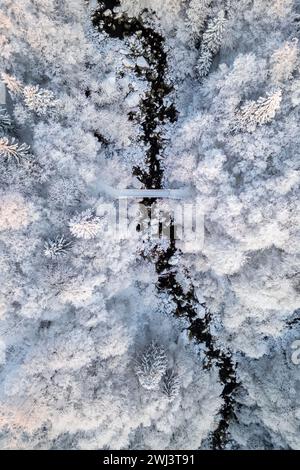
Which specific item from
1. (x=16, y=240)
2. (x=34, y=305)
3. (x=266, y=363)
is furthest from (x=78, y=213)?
(x=266, y=363)

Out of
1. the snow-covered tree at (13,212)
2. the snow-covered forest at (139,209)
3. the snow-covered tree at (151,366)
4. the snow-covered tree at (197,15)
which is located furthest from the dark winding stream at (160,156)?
the snow-covered tree at (13,212)

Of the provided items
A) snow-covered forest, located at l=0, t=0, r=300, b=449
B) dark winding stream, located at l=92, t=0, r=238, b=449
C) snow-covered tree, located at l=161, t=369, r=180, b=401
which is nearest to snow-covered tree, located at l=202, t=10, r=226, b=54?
snow-covered forest, located at l=0, t=0, r=300, b=449

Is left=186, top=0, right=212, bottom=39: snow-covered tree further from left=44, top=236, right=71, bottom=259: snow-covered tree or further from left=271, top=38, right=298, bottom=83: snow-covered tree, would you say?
left=44, top=236, right=71, bottom=259: snow-covered tree

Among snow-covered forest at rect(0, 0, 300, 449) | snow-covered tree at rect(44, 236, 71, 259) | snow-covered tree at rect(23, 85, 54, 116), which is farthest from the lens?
snow-covered tree at rect(44, 236, 71, 259)

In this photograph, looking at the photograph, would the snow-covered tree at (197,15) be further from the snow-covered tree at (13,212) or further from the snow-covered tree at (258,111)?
the snow-covered tree at (13,212)

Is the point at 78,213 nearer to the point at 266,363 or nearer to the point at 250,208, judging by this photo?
the point at 250,208
